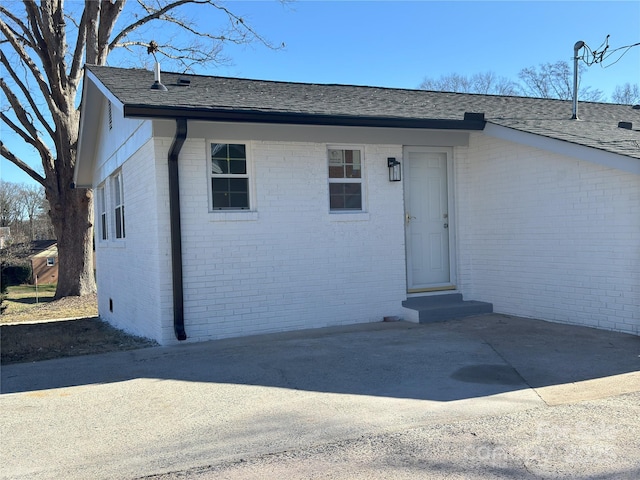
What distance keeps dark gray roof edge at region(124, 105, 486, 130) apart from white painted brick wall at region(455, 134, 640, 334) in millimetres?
943

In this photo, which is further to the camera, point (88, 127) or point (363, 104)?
point (88, 127)

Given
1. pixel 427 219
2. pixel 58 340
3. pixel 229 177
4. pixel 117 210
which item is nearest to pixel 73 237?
pixel 117 210

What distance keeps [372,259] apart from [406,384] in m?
3.65

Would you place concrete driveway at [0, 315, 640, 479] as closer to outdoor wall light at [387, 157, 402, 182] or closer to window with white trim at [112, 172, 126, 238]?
outdoor wall light at [387, 157, 402, 182]

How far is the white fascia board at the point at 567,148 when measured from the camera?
6891 millimetres

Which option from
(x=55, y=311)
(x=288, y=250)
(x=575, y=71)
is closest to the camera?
(x=288, y=250)

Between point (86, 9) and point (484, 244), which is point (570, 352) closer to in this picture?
point (484, 244)

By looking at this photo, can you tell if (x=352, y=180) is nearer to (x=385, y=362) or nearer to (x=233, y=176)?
(x=233, y=176)

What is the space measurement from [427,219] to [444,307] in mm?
1633

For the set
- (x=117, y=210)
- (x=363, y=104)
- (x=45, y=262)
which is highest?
(x=363, y=104)

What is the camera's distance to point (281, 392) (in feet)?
17.5

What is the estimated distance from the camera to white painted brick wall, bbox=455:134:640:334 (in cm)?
744

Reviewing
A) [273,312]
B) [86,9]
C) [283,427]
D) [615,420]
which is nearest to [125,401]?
[283,427]

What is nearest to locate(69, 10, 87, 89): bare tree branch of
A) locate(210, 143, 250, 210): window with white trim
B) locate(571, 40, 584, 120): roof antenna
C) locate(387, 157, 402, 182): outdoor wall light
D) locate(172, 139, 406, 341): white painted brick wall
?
locate(210, 143, 250, 210): window with white trim
